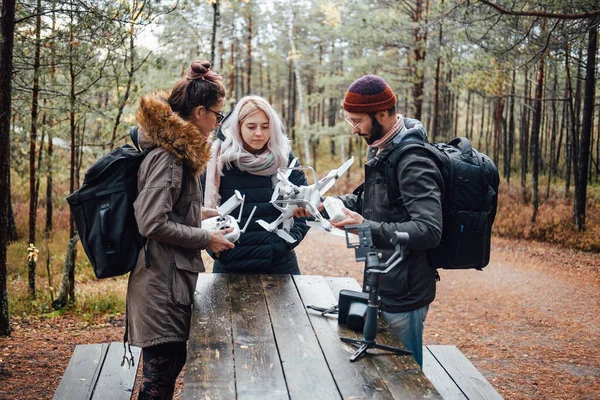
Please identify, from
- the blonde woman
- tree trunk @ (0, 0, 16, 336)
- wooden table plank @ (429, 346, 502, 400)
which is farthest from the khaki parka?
tree trunk @ (0, 0, 16, 336)

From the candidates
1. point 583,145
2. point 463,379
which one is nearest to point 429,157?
point 463,379

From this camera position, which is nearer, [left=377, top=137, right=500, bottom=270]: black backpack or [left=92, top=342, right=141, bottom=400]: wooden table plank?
[left=377, top=137, right=500, bottom=270]: black backpack

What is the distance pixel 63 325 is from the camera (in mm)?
6262

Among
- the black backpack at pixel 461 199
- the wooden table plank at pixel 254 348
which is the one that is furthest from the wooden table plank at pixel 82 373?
the black backpack at pixel 461 199

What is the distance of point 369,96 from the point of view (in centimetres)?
268

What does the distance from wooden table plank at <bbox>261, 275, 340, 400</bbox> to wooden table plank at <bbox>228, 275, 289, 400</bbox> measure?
1.4 inches

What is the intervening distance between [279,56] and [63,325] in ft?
83.3

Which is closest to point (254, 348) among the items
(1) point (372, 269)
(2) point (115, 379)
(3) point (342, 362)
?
(3) point (342, 362)

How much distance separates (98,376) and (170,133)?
1.99 meters

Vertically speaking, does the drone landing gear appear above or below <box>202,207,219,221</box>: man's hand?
below

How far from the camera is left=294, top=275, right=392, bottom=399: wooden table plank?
6.44ft

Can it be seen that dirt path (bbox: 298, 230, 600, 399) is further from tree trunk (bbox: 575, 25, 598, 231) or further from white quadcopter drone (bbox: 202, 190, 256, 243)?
white quadcopter drone (bbox: 202, 190, 256, 243)

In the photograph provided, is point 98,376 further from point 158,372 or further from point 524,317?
point 524,317

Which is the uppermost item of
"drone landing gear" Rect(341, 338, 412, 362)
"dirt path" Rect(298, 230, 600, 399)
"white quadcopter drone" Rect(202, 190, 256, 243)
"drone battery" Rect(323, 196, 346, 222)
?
"drone battery" Rect(323, 196, 346, 222)
